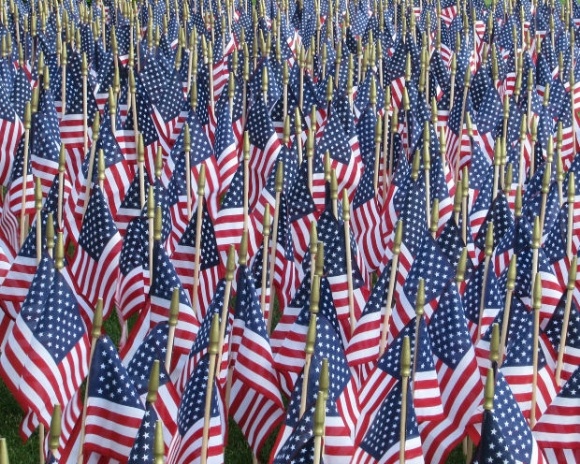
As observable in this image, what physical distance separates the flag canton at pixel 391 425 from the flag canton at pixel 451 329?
0.98 m

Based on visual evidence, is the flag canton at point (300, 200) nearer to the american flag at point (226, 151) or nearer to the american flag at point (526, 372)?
the american flag at point (226, 151)

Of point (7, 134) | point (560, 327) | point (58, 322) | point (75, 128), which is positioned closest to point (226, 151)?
point (75, 128)

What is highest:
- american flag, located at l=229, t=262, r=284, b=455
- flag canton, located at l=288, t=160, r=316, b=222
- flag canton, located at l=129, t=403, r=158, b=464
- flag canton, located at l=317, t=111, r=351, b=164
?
flag canton, located at l=317, t=111, r=351, b=164

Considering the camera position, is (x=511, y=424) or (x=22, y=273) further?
(x=22, y=273)

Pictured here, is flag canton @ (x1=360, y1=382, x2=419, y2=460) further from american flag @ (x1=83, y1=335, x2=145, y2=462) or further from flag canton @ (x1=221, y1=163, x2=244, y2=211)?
flag canton @ (x1=221, y1=163, x2=244, y2=211)

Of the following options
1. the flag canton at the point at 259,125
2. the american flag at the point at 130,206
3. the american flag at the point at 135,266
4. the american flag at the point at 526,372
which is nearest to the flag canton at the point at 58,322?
the american flag at the point at 135,266

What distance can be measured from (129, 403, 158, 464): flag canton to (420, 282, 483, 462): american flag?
1.91 meters

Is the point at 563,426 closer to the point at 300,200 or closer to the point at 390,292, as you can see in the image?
the point at 390,292

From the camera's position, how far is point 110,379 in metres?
5.80

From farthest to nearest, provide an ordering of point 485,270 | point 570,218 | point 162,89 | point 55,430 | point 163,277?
point 162,89 < point 570,218 < point 163,277 < point 485,270 < point 55,430

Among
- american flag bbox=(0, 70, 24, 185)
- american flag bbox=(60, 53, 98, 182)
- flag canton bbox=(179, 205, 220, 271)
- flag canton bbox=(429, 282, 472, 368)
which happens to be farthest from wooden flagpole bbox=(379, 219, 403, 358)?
american flag bbox=(0, 70, 24, 185)

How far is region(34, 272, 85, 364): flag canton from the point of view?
21.4ft

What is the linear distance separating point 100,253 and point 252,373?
1856 mm

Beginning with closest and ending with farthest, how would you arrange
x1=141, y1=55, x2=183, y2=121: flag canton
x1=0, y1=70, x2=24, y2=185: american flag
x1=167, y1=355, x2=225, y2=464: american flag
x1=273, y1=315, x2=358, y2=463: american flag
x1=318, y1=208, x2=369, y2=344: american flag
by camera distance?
x1=167, y1=355, x2=225, y2=464: american flag, x1=273, y1=315, x2=358, y2=463: american flag, x1=318, y1=208, x2=369, y2=344: american flag, x1=0, y1=70, x2=24, y2=185: american flag, x1=141, y1=55, x2=183, y2=121: flag canton
